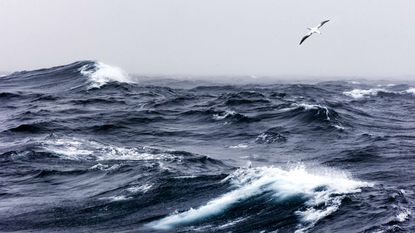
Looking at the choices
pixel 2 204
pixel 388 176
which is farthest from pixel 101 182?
pixel 388 176

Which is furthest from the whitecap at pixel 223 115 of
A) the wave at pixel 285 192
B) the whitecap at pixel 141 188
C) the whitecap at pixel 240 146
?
the whitecap at pixel 141 188

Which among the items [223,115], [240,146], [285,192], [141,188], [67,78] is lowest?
[141,188]

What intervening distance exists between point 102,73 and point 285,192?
8416 cm

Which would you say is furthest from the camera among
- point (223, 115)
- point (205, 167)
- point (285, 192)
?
point (223, 115)

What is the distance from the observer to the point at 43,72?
112m

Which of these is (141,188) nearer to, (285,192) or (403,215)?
(285,192)

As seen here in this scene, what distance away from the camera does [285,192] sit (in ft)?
101

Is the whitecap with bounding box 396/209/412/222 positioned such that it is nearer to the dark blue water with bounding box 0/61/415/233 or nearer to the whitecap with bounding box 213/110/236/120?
the dark blue water with bounding box 0/61/415/233

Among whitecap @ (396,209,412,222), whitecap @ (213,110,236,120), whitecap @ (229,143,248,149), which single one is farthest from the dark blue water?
whitecap @ (229,143,248,149)

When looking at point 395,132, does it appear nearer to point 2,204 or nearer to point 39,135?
point 39,135

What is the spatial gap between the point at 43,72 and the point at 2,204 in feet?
268

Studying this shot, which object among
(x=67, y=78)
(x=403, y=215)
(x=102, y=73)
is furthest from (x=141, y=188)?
(x=102, y=73)

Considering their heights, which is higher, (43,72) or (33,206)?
(43,72)

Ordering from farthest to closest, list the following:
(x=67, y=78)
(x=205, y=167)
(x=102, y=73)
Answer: (x=102, y=73), (x=67, y=78), (x=205, y=167)
